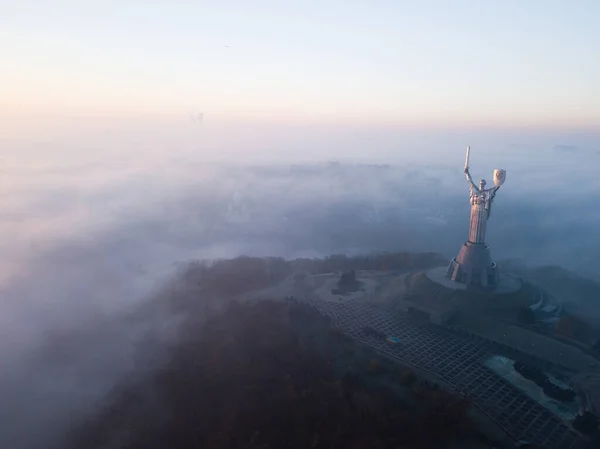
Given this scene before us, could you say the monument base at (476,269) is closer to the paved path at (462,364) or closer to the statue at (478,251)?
the statue at (478,251)

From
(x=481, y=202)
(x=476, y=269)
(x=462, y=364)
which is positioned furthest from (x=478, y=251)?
(x=462, y=364)

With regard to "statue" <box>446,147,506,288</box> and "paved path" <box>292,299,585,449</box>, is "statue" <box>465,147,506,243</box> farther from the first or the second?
"paved path" <box>292,299,585,449</box>

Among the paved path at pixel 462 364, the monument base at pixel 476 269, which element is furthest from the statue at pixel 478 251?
the paved path at pixel 462 364

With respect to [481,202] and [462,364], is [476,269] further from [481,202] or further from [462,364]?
[462,364]

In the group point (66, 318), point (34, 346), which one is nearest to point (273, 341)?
point (34, 346)

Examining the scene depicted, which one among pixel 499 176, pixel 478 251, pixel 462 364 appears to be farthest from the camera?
pixel 478 251

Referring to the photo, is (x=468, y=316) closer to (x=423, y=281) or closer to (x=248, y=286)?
(x=423, y=281)
